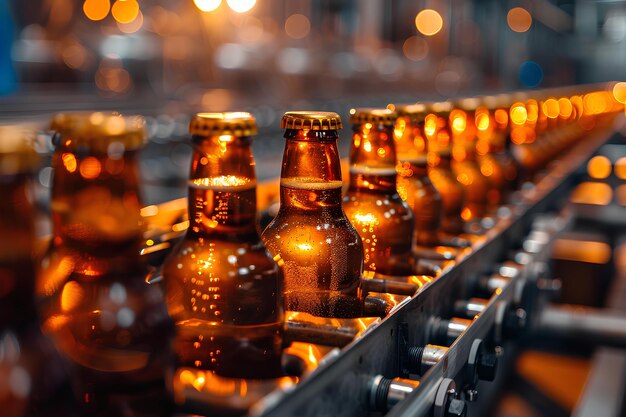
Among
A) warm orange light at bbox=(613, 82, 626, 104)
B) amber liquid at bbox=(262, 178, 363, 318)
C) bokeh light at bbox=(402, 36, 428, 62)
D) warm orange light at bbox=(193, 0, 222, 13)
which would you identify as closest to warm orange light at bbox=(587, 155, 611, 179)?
amber liquid at bbox=(262, 178, 363, 318)

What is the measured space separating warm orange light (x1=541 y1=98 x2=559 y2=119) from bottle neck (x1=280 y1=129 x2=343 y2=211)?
2415 millimetres

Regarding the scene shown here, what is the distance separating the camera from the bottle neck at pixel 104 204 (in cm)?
49

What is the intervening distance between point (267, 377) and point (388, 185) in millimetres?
374

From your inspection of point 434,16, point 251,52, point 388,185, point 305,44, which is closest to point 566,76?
point 434,16

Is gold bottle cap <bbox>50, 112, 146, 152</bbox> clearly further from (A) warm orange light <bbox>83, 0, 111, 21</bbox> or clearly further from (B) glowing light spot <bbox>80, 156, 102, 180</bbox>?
(A) warm orange light <bbox>83, 0, 111, 21</bbox>

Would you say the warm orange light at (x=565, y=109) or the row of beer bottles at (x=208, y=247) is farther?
the warm orange light at (x=565, y=109)

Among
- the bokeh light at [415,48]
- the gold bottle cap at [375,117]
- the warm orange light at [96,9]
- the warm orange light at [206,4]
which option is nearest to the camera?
the gold bottle cap at [375,117]

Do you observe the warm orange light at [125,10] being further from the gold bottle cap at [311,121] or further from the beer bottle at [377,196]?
the gold bottle cap at [311,121]

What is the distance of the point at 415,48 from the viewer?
13.7 metres

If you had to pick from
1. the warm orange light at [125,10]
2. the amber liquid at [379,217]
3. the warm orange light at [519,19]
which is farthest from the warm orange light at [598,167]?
the warm orange light at [519,19]

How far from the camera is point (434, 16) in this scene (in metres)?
13.9

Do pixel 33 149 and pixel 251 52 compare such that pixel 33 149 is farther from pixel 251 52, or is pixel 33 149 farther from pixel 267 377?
pixel 251 52

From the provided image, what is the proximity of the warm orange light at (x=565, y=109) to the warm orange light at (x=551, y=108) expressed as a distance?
0.39 feet

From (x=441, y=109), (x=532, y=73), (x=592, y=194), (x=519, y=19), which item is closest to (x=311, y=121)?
(x=441, y=109)
